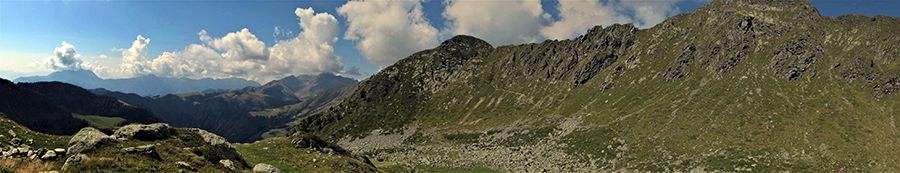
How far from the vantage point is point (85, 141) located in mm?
17031

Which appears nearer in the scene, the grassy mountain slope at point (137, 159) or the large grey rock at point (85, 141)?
the grassy mountain slope at point (137, 159)

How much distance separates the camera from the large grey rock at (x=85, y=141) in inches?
644

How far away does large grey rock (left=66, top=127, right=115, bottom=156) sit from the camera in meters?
16.4

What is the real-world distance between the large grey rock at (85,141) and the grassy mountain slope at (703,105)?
70.6 meters

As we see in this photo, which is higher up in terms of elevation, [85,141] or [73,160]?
[85,141]

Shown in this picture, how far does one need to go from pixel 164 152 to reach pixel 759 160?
83271 millimetres

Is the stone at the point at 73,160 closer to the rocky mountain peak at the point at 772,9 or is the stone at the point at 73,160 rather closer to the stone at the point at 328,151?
the stone at the point at 328,151

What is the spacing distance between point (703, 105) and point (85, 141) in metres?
112

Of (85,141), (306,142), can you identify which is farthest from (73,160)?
(306,142)

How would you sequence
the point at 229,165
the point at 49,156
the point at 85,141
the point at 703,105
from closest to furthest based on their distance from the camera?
1. the point at 49,156
2. the point at 85,141
3. the point at 229,165
4. the point at 703,105

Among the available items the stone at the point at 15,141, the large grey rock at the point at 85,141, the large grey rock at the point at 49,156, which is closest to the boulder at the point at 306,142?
the large grey rock at the point at 85,141

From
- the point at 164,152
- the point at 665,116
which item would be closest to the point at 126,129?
the point at 164,152

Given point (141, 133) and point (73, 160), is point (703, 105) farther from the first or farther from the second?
point (73, 160)

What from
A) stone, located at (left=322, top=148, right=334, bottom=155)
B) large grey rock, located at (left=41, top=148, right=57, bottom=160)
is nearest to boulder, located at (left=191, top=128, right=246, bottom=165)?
large grey rock, located at (left=41, top=148, right=57, bottom=160)
